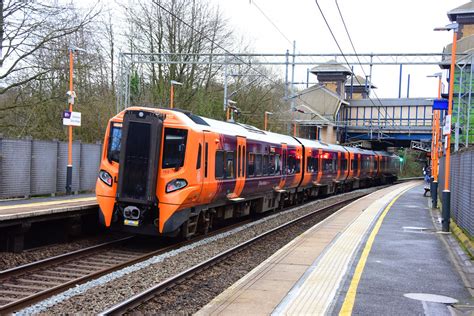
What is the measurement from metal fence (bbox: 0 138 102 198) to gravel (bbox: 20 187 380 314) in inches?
291

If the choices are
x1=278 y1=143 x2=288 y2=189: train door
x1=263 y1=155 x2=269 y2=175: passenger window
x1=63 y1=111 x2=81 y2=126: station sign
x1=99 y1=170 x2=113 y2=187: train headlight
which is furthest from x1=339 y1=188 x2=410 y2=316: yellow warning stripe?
x1=63 y1=111 x2=81 y2=126: station sign

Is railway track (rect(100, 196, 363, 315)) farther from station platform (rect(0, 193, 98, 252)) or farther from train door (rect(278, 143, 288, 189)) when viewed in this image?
train door (rect(278, 143, 288, 189))

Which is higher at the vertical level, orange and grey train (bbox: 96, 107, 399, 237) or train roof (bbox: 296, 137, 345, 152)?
train roof (bbox: 296, 137, 345, 152)

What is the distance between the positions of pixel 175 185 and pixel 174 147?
852mm

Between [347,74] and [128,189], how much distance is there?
62.3 m

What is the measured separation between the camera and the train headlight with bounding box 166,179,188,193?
11531 mm

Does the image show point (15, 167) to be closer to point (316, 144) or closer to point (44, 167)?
point (44, 167)

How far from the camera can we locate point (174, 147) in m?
11.8

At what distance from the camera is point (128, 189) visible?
454 inches

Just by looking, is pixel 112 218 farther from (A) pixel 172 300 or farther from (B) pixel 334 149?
(B) pixel 334 149

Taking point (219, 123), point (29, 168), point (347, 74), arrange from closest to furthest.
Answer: point (219, 123), point (29, 168), point (347, 74)

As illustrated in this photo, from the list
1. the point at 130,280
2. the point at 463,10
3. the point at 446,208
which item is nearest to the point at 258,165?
the point at 446,208

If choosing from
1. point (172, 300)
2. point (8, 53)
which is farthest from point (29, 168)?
point (172, 300)

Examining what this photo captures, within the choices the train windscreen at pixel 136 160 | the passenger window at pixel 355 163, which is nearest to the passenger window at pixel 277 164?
the train windscreen at pixel 136 160
